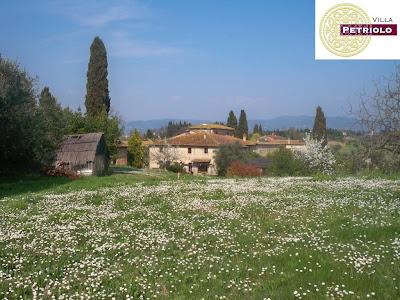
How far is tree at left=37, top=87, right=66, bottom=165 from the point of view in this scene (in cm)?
3925

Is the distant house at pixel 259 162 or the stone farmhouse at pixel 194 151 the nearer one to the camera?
the distant house at pixel 259 162

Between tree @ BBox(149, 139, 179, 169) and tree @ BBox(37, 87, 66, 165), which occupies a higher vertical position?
tree @ BBox(37, 87, 66, 165)

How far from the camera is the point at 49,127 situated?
42969 millimetres

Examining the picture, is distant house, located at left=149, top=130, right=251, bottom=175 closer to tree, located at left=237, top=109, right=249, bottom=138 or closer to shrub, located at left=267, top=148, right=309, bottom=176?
shrub, located at left=267, top=148, right=309, bottom=176

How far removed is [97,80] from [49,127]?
2266cm

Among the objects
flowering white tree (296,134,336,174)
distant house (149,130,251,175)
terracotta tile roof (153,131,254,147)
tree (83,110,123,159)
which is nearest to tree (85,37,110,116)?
tree (83,110,123,159)

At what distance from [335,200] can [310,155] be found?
2548 inches

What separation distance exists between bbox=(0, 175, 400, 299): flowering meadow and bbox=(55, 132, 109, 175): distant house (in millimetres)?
28236

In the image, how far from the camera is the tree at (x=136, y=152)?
87.4 meters

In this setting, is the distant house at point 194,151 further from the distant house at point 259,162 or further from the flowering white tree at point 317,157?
the flowering white tree at point 317,157

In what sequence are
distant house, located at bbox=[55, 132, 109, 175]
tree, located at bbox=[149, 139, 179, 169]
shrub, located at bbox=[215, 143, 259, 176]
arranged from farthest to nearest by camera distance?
tree, located at bbox=[149, 139, 179, 169]
shrub, located at bbox=[215, 143, 259, 176]
distant house, located at bbox=[55, 132, 109, 175]

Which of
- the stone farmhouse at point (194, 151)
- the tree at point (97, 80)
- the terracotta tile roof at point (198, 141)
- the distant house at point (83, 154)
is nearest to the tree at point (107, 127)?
the tree at point (97, 80)

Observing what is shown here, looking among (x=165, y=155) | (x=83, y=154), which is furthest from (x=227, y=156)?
(x=83, y=154)

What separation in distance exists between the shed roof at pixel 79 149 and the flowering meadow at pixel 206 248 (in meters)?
28.4
